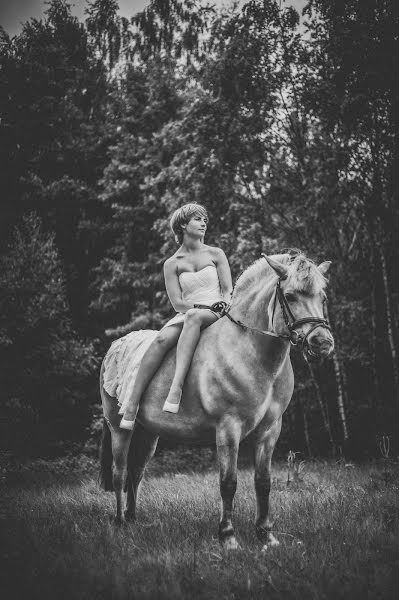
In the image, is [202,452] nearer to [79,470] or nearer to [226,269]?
[79,470]

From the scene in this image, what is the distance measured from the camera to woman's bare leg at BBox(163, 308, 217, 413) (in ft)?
13.8

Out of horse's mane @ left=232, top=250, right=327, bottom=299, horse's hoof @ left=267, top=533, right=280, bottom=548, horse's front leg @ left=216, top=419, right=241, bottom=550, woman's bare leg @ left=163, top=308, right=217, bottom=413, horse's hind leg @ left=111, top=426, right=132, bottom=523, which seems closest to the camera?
horse's mane @ left=232, top=250, right=327, bottom=299

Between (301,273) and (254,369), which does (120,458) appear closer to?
(254,369)

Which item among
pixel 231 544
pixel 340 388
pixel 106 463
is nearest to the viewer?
pixel 231 544

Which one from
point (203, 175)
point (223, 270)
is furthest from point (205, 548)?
point (203, 175)

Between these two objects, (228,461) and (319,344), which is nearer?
(319,344)

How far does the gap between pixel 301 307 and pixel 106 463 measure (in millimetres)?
3510

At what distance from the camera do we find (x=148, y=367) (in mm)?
4754

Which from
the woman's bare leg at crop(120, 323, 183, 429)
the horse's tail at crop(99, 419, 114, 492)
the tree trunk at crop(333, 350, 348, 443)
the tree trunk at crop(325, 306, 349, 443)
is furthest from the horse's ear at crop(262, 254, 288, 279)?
the tree trunk at crop(333, 350, 348, 443)

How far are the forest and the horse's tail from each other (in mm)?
5625

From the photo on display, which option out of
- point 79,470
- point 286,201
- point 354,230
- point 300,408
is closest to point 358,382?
point 300,408

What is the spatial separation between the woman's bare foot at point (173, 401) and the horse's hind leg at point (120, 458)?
1434 mm

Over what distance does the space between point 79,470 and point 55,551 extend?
947 cm

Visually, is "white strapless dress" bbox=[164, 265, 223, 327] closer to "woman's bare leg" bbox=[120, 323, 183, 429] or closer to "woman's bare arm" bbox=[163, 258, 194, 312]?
"woman's bare arm" bbox=[163, 258, 194, 312]
